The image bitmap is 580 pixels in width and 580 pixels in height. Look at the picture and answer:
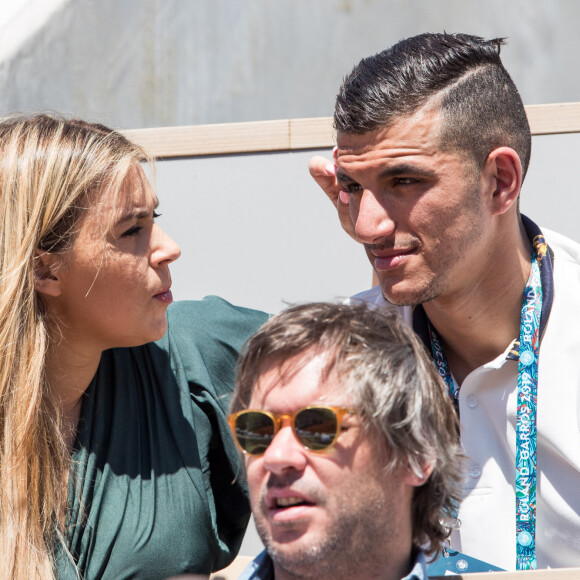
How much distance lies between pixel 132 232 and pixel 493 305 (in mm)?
928

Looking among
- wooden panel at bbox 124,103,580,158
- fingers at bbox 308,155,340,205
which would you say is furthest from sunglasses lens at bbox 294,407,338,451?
wooden panel at bbox 124,103,580,158

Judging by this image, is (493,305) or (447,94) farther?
(493,305)

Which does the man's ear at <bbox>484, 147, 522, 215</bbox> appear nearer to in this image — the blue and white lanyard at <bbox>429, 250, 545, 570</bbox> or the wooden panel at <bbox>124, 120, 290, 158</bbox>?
the blue and white lanyard at <bbox>429, 250, 545, 570</bbox>

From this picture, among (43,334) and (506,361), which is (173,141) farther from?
(506,361)

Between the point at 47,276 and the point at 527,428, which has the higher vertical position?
the point at 47,276

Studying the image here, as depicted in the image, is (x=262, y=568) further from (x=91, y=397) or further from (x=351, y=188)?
(x=351, y=188)

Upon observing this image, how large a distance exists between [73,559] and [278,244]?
134 centimetres

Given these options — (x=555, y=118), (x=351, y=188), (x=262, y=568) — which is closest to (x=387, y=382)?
(x=262, y=568)

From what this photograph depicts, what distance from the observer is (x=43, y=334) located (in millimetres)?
2152

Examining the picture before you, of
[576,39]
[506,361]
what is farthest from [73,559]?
[576,39]

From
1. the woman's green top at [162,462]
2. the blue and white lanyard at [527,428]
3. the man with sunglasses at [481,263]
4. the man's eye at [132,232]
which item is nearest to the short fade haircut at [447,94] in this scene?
the man with sunglasses at [481,263]

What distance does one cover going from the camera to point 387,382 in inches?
66.1

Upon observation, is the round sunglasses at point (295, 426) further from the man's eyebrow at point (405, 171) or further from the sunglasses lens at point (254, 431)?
the man's eyebrow at point (405, 171)

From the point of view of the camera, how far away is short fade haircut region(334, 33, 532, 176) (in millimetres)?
2158
